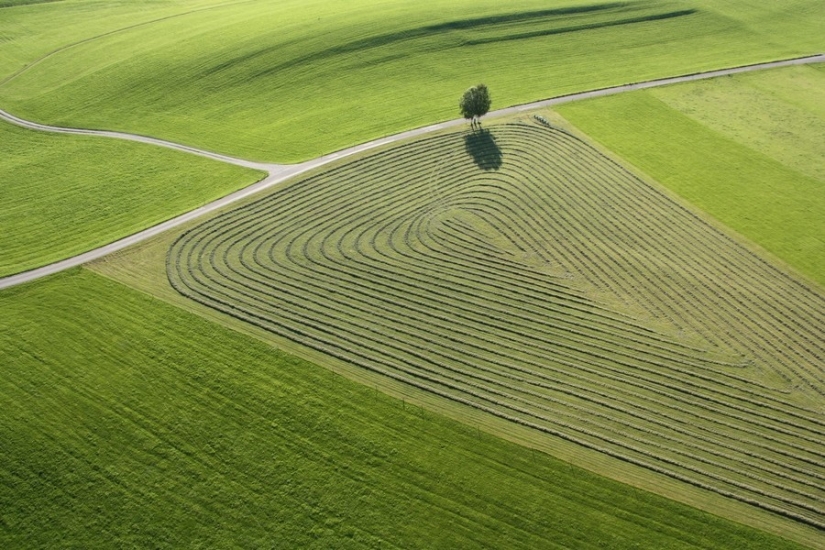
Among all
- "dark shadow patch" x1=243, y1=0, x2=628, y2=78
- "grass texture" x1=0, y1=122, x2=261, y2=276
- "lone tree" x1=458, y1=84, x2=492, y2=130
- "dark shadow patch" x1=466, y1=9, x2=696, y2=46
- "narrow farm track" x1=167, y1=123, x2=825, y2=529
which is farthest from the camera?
"dark shadow patch" x1=466, y1=9, x2=696, y2=46

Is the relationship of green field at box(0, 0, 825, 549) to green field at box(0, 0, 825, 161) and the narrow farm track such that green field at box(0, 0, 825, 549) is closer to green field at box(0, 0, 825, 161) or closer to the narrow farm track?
the narrow farm track

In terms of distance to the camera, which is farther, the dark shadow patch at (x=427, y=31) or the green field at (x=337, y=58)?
the dark shadow patch at (x=427, y=31)

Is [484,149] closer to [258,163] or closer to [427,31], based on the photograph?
[258,163]

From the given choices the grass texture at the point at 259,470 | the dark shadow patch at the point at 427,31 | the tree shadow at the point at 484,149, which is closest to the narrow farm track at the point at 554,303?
the tree shadow at the point at 484,149

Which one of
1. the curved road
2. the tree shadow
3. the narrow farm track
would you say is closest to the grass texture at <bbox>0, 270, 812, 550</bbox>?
the narrow farm track

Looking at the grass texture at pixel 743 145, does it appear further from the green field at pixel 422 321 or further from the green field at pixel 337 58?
the green field at pixel 337 58

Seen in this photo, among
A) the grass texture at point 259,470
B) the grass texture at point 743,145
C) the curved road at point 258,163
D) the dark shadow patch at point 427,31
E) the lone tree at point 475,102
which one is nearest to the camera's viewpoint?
the grass texture at point 259,470

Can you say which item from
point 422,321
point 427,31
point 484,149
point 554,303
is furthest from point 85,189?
point 427,31
